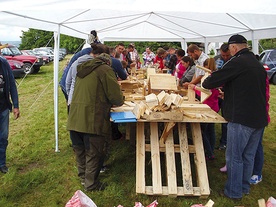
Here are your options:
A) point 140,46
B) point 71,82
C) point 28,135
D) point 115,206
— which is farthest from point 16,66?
point 140,46

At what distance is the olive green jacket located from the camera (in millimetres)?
2789

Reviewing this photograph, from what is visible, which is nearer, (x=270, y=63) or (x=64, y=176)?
(x=64, y=176)

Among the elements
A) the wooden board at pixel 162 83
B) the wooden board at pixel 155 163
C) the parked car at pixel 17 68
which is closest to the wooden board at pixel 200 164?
the wooden board at pixel 155 163

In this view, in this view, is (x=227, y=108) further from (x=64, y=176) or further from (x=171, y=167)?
(x=64, y=176)

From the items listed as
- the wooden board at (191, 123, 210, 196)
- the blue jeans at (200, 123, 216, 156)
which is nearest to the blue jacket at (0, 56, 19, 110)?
the wooden board at (191, 123, 210, 196)

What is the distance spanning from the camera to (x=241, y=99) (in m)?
2.68

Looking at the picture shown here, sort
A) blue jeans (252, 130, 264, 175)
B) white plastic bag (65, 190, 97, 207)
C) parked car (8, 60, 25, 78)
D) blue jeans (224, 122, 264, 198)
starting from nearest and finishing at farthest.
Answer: white plastic bag (65, 190, 97, 207) → blue jeans (224, 122, 264, 198) → blue jeans (252, 130, 264, 175) → parked car (8, 60, 25, 78)

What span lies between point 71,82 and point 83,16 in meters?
1.77

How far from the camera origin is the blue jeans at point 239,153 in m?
2.77

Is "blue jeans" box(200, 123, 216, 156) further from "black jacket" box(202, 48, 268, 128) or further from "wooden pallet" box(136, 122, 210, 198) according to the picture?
"black jacket" box(202, 48, 268, 128)

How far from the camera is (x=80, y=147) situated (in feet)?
10.5

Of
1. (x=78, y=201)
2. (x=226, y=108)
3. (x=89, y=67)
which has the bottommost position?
(x=78, y=201)

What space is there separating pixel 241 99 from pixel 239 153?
1.96 feet

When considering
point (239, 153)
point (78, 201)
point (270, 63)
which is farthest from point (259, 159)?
point (270, 63)
